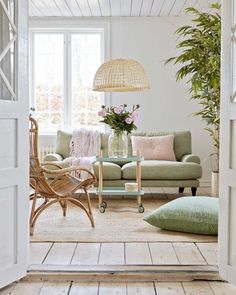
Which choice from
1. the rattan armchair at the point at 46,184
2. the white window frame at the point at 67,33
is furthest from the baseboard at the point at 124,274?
the white window frame at the point at 67,33

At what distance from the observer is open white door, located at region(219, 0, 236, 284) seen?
310 centimetres

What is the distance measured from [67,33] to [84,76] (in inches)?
28.6

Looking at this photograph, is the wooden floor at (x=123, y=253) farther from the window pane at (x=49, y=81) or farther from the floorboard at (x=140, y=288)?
the window pane at (x=49, y=81)

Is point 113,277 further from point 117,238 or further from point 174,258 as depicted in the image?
point 117,238

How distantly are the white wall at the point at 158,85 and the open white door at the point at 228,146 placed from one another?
15.2 feet

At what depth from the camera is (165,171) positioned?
6.33 metres

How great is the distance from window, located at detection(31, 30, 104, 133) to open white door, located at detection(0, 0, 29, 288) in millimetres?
4752

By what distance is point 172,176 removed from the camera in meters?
6.34

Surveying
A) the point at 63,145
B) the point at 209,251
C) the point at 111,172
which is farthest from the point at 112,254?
the point at 63,145

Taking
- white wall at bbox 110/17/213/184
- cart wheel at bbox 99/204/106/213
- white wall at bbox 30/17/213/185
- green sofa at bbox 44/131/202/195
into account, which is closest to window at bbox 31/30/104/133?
white wall at bbox 30/17/213/185

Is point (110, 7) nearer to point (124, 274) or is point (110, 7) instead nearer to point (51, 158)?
point (51, 158)

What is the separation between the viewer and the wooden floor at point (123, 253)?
3533 millimetres

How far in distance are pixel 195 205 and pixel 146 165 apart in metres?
1.81

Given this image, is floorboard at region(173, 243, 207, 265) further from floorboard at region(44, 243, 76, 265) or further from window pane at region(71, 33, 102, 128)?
window pane at region(71, 33, 102, 128)
